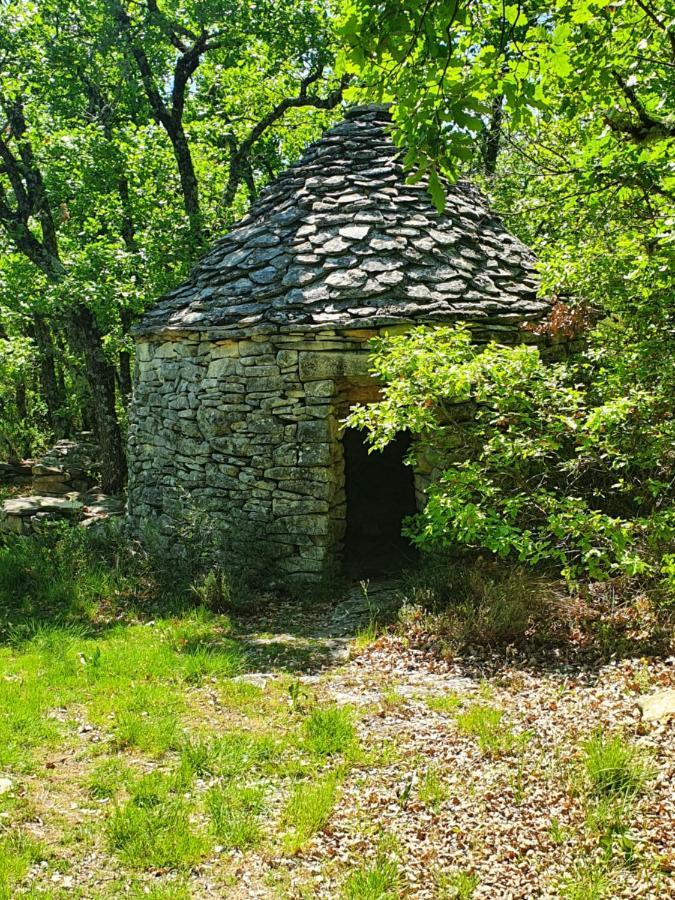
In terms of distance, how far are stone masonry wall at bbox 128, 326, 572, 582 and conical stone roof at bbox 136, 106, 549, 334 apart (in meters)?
0.22

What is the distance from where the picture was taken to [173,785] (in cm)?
324

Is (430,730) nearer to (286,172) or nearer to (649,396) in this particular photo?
(649,396)

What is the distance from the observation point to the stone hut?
6.06 metres

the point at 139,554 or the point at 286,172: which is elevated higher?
the point at 286,172

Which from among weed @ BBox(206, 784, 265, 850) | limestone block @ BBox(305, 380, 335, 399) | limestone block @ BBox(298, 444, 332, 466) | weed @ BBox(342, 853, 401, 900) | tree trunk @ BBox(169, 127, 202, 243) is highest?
tree trunk @ BBox(169, 127, 202, 243)

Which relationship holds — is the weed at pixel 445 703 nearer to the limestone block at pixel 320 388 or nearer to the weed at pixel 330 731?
the weed at pixel 330 731

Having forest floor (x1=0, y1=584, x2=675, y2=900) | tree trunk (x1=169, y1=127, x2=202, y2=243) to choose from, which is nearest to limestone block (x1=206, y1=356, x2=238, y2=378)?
forest floor (x1=0, y1=584, x2=675, y2=900)

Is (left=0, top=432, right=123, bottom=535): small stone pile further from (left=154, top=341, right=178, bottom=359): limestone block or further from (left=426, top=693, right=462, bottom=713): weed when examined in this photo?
(left=426, top=693, right=462, bottom=713): weed

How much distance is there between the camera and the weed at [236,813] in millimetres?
2879

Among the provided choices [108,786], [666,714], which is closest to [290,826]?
[108,786]

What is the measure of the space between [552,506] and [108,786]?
2.98 metres

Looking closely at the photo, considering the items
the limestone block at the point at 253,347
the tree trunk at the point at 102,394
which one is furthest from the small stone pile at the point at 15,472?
the limestone block at the point at 253,347

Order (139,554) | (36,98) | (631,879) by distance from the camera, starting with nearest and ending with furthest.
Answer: (631,879) → (139,554) → (36,98)

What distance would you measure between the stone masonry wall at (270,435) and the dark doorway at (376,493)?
197 centimetres
